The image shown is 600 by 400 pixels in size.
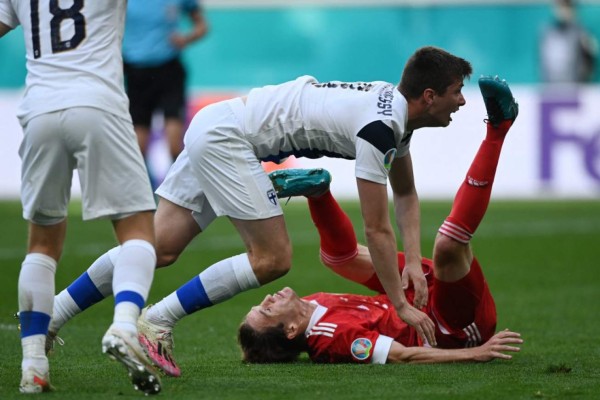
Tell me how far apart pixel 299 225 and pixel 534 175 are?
4.41 m

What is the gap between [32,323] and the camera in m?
5.13

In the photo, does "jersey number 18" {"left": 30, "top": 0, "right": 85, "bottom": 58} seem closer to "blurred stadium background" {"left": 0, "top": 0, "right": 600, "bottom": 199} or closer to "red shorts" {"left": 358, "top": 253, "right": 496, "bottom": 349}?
"red shorts" {"left": 358, "top": 253, "right": 496, "bottom": 349}

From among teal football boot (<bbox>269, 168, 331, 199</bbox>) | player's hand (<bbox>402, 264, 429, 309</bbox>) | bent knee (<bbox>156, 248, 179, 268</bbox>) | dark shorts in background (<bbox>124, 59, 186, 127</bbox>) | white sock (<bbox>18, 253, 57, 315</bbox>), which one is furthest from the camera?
dark shorts in background (<bbox>124, 59, 186, 127</bbox>)

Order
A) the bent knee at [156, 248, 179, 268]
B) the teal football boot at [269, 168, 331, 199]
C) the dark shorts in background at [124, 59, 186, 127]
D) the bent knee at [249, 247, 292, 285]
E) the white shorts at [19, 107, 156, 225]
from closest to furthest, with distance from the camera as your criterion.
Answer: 1. the white shorts at [19, 107, 156, 225]
2. the bent knee at [249, 247, 292, 285]
3. the bent knee at [156, 248, 179, 268]
4. the teal football boot at [269, 168, 331, 199]
5. the dark shorts in background at [124, 59, 186, 127]

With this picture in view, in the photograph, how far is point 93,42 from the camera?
16.5ft

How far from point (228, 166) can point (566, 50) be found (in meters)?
14.2

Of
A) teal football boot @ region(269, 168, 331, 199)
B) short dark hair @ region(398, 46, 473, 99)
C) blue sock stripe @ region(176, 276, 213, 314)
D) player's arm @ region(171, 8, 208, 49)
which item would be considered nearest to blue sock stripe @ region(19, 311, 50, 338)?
blue sock stripe @ region(176, 276, 213, 314)

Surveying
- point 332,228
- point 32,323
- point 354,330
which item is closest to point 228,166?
point 332,228

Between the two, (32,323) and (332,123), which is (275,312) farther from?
(32,323)

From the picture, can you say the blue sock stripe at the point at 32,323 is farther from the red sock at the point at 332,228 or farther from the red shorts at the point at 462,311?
the red shorts at the point at 462,311

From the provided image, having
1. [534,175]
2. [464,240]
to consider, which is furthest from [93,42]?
[534,175]

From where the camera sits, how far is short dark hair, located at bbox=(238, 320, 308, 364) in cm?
614

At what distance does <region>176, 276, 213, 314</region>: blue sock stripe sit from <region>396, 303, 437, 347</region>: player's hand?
0.96 m

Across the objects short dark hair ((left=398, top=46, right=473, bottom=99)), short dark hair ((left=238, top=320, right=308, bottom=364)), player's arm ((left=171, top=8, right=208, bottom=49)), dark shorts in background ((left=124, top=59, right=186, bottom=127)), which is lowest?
dark shorts in background ((left=124, top=59, right=186, bottom=127))
